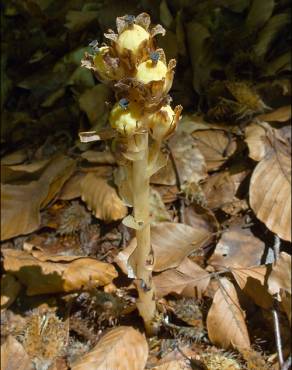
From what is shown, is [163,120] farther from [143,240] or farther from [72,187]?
[72,187]

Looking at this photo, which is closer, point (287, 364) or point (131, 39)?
point (131, 39)

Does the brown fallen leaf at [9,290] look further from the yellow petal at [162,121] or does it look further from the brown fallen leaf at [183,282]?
the yellow petal at [162,121]

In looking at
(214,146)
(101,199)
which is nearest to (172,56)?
(214,146)

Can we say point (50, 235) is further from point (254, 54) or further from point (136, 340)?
point (254, 54)

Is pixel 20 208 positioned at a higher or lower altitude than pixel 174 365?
higher

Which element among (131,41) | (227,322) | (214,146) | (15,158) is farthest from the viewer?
(15,158)

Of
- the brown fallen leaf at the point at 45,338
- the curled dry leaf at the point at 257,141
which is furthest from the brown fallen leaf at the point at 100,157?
the brown fallen leaf at the point at 45,338

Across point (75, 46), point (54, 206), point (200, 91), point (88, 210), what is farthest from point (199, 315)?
point (75, 46)
